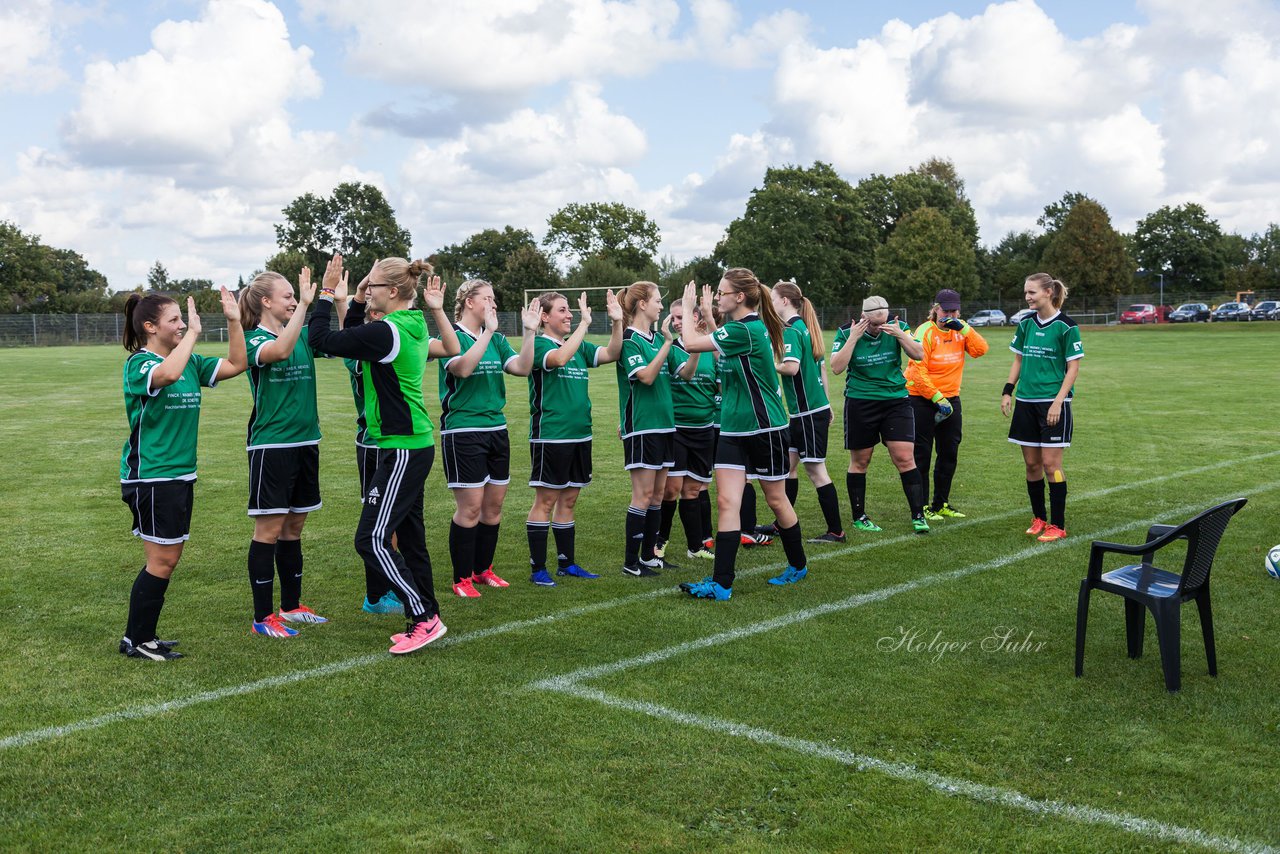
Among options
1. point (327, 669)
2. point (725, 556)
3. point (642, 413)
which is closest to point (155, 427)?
point (327, 669)

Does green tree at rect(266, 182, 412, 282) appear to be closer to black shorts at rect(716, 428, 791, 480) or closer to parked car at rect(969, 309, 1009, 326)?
parked car at rect(969, 309, 1009, 326)

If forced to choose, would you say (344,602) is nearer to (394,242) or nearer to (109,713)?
(109,713)

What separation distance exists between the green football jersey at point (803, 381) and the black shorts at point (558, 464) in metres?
1.73

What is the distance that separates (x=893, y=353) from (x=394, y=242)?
86829mm

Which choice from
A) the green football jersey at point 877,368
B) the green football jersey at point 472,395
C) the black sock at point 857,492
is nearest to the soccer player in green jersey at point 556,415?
the green football jersey at point 472,395

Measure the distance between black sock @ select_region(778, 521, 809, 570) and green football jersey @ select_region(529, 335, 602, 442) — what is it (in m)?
1.55

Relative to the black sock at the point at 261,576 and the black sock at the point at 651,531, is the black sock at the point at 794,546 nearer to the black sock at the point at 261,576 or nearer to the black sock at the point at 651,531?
the black sock at the point at 651,531

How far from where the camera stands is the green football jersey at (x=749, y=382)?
6.75m

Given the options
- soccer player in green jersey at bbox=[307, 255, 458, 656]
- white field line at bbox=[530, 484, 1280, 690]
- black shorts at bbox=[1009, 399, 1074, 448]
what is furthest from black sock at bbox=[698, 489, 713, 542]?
soccer player in green jersey at bbox=[307, 255, 458, 656]

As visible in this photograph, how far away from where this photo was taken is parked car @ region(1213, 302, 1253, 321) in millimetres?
60688

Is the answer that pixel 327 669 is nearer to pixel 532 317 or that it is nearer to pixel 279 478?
pixel 279 478

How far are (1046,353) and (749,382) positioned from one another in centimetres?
308

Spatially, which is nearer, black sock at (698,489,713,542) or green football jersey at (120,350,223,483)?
green football jersey at (120,350,223,483)

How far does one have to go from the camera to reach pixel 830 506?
8531 mm
